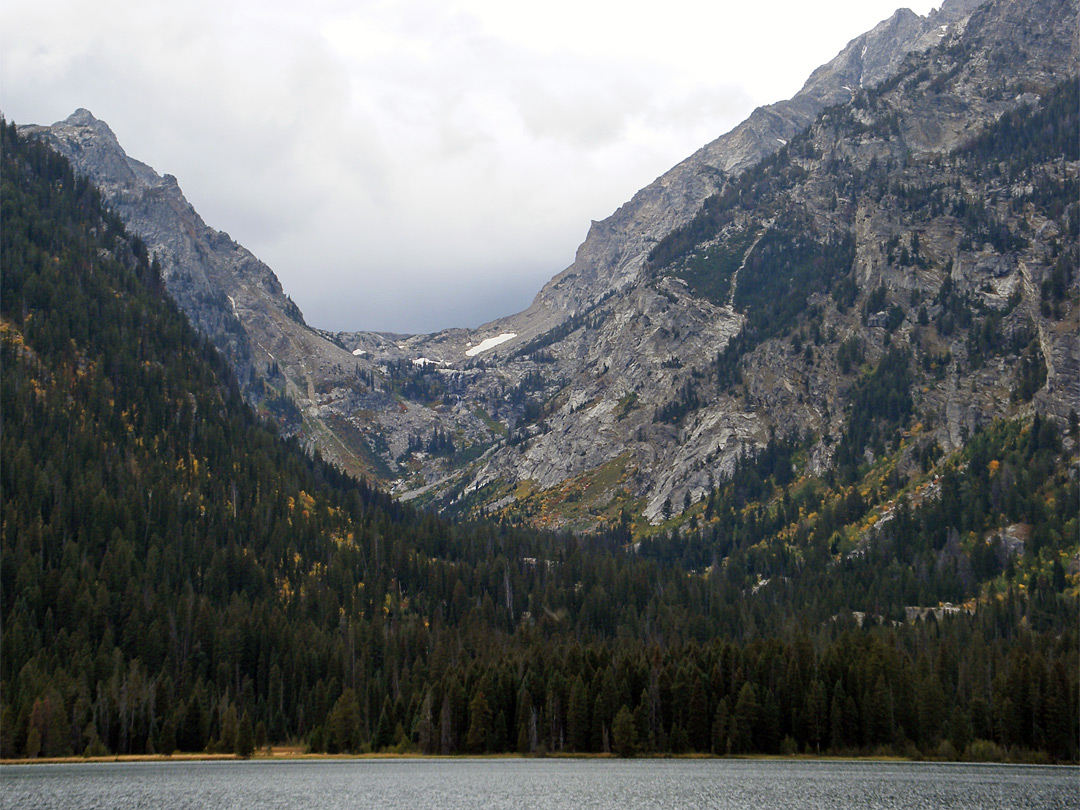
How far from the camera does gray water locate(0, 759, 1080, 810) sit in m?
89.5

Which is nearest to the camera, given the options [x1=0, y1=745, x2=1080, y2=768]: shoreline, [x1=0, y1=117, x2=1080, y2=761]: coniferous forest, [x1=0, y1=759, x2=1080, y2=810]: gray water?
[x1=0, y1=759, x2=1080, y2=810]: gray water

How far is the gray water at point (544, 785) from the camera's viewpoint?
294 feet

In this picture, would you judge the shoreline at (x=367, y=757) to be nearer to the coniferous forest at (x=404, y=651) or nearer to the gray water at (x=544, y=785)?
the gray water at (x=544, y=785)

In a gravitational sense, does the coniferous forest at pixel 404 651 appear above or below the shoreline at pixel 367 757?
above

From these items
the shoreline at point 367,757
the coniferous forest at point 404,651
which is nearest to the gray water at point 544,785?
the shoreline at point 367,757

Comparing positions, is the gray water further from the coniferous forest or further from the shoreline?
the coniferous forest

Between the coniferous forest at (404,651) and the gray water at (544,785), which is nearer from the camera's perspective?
the gray water at (544,785)

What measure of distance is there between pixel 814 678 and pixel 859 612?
8116cm

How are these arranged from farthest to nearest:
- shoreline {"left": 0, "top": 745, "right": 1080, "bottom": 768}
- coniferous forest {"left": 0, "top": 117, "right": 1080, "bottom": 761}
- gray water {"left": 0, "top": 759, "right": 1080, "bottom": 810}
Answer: coniferous forest {"left": 0, "top": 117, "right": 1080, "bottom": 761}, shoreline {"left": 0, "top": 745, "right": 1080, "bottom": 768}, gray water {"left": 0, "top": 759, "right": 1080, "bottom": 810}

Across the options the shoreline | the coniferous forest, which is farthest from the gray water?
the coniferous forest

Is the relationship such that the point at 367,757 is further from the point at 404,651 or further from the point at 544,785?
the point at 544,785

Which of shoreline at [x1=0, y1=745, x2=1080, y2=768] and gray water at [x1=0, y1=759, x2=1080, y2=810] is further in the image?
shoreline at [x1=0, y1=745, x2=1080, y2=768]

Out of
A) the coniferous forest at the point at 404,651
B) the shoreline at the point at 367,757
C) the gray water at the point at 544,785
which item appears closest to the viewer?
the gray water at the point at 544,785

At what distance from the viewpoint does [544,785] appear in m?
101
